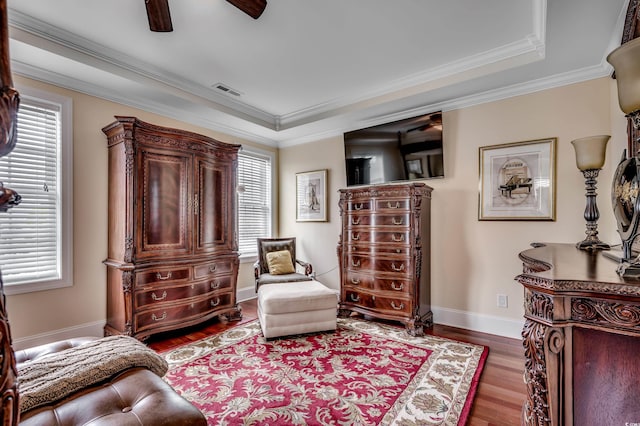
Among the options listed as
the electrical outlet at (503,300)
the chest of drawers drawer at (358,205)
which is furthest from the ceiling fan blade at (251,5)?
the electrical outlet at (503,300)

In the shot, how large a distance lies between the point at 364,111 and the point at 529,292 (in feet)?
10.2

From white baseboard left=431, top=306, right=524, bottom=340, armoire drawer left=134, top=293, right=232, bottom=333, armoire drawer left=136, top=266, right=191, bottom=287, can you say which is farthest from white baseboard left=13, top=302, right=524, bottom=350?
armoire drawer left=136, top=266, right=191, bottom=287

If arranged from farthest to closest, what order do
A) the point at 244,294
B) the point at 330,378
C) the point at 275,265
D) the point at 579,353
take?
the point at 244,294 < the point at 275,265 < the point at 330,378 < the point at 579,353

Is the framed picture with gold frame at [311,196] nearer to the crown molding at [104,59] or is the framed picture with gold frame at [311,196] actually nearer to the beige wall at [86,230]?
the crown molding at [104,59]

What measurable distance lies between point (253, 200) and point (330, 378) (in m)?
3.23

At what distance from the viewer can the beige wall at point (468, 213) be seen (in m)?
2.80

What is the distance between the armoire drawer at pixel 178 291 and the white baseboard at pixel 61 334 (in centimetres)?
62

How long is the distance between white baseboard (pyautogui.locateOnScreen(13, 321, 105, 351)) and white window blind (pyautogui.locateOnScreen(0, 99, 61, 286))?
51 cm

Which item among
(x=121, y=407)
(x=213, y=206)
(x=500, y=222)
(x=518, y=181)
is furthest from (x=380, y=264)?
(x=121, y=407)

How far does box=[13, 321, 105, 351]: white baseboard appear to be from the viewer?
2.68m

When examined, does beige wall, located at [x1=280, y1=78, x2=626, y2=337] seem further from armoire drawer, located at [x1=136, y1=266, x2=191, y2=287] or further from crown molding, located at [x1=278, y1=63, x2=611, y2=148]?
armoire drawer, located at [x1=136, y1=266, x2=191, y2=287]

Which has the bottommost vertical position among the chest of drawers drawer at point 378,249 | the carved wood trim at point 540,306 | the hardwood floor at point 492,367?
the hardwood floor at point 492,367

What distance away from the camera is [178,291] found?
325 cm

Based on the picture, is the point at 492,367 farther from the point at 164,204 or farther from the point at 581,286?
the point at 164,204
